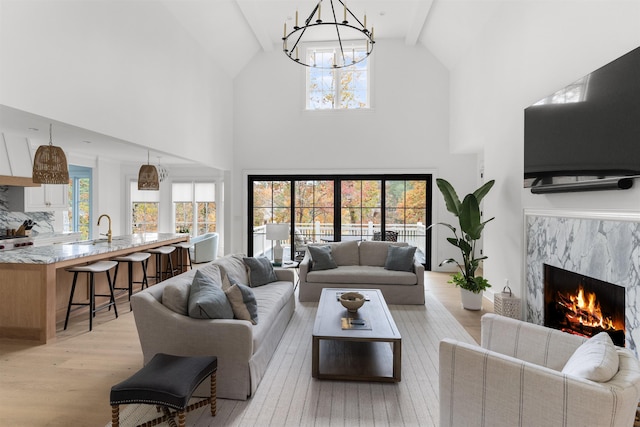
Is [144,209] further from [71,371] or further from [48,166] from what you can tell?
[71,371]

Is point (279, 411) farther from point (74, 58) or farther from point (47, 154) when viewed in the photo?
point (74, 58)

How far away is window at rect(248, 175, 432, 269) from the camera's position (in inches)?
300

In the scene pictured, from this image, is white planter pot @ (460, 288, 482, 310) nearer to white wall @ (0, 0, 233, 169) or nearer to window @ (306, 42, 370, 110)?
window @ (306, 42, 370, 110)

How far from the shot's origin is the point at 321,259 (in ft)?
17.0

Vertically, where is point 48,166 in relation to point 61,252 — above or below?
above

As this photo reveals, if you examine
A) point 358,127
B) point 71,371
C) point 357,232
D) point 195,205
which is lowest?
point 71,371

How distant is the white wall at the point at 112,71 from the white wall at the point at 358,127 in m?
1.28

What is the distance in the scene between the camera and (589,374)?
4.76ft

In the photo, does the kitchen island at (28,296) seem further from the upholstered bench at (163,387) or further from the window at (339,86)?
the window at (339,86)

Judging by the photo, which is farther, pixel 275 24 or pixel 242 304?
pixel 275 24

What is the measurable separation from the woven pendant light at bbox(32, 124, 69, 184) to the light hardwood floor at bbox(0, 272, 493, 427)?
64.1 inches

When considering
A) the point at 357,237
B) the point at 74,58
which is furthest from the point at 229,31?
the point at 357,237

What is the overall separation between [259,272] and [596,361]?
331cm

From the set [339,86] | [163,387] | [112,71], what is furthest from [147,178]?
[339,86]
